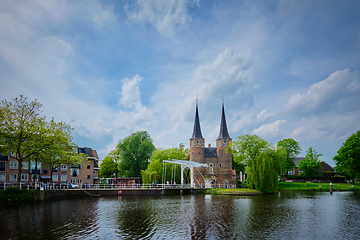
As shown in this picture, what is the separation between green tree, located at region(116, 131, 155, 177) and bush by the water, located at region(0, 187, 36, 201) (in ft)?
101

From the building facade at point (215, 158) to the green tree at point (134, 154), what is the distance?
11.2 m

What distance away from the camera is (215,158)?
188 feet

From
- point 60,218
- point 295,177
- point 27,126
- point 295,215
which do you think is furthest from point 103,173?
point 295,215

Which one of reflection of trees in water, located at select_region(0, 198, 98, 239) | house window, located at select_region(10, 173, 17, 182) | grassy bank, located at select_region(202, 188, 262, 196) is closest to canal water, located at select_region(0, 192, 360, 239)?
reflection of trees in water, located at select_region(0, 198, 98, 239)

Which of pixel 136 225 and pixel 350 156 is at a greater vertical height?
pixel 350 156

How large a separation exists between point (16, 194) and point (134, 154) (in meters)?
33.7

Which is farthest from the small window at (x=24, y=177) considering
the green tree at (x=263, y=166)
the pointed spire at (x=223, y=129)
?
the pointed spire at (x=223, y=129)

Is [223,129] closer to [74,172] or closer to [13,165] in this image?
[74,172]

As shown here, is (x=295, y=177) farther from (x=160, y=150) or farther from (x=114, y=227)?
→ (x=114, y=227)

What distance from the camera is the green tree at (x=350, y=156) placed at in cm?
5012

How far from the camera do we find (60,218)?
17.5 meters

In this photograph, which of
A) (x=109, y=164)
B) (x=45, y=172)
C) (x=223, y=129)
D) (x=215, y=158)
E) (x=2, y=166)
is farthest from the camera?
(x=109, y=164)

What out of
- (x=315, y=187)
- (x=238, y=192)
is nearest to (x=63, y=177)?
(x=238, y=192)

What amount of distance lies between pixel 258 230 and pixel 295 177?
57.2 m
